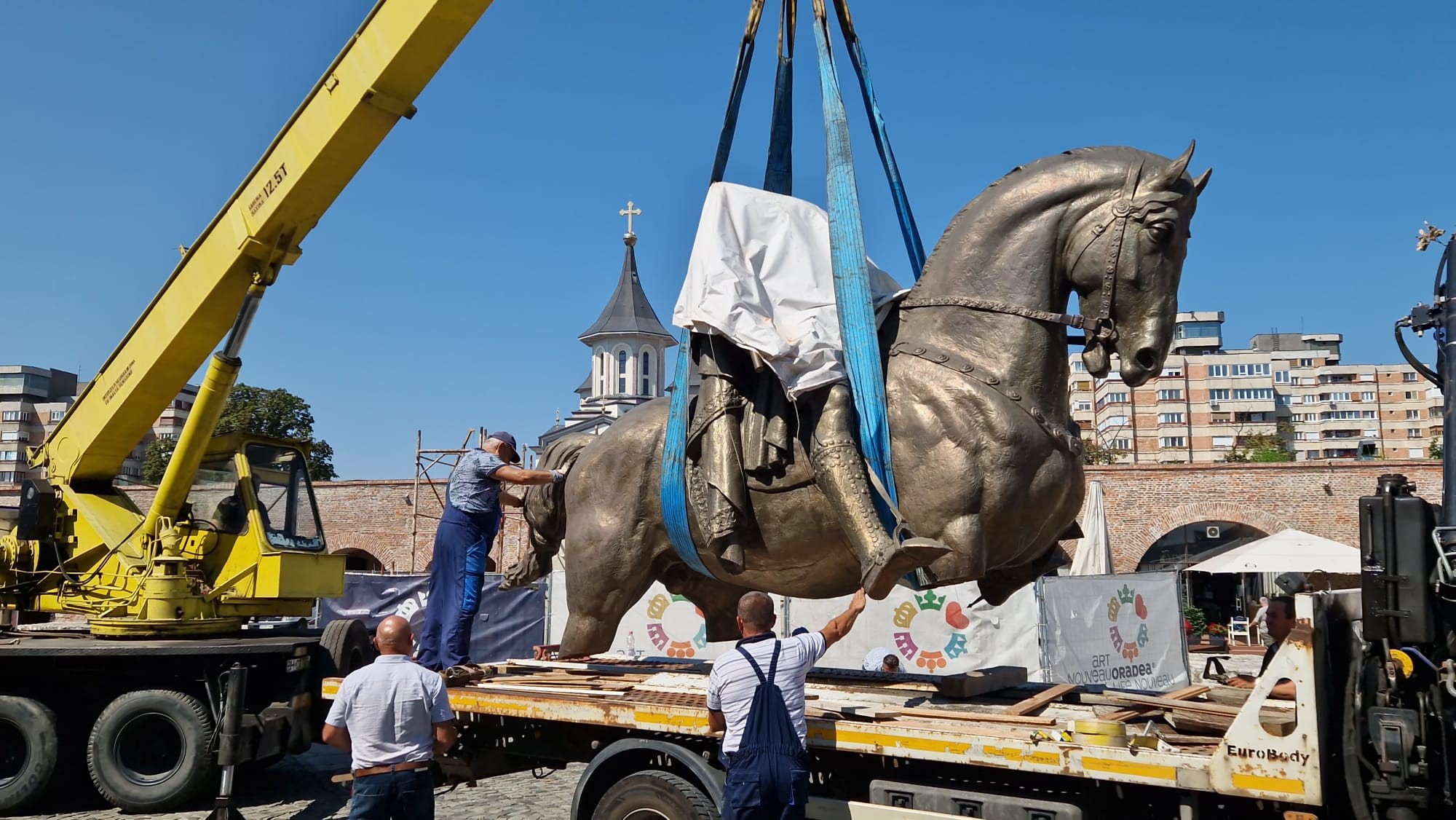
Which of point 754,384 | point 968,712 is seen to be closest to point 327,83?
point 754,384

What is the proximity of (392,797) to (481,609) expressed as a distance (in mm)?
13054

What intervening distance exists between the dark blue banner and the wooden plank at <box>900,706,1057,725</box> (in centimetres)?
1303

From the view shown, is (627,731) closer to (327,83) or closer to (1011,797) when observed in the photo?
(1011,797)

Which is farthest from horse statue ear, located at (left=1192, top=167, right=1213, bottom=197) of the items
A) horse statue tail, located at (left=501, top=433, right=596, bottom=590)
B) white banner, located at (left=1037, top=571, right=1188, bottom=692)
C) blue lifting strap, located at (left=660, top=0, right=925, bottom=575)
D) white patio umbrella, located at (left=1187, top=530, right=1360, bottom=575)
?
white patio umbrella, located at (left=1187, top=530, right=1360, bottom=575)

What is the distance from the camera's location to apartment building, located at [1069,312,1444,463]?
10631 cm

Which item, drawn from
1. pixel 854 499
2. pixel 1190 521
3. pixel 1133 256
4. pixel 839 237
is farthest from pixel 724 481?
pixel 1190 521

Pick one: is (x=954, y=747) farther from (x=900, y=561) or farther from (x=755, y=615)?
(x=755, y=615)

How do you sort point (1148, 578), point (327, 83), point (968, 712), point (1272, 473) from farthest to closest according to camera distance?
point (1272, 473), point (1148, 578), point (327, 83), point (968, 712)

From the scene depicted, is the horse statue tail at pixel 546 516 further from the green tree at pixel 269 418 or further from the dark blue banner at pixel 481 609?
the green tree at pixel 269 418

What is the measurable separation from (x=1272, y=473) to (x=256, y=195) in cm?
2828

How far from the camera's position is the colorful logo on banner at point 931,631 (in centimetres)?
1452

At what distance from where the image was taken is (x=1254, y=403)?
4385 inches

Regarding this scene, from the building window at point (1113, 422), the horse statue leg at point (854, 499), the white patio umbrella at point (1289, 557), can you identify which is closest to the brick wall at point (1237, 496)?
the white patio umbrella at point (1289, 557)

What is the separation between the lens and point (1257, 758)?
3.72 meters
